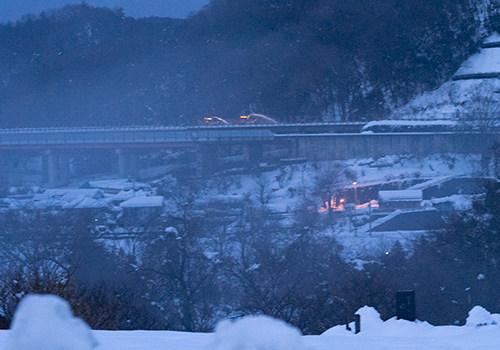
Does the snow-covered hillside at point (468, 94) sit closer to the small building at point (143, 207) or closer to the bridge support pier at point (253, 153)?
the bridge support pier at point (253, 153)

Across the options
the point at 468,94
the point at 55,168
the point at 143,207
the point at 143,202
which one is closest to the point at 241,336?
the point at 143,207

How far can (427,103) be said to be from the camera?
34.1 meters

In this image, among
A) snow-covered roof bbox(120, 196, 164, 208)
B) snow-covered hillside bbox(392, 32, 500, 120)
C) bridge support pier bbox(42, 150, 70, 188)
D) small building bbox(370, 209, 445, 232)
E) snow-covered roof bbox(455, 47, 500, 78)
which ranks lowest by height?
small building bbox(370, 209, 445, 232)

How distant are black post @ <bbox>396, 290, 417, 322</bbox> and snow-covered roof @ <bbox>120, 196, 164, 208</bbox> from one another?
49.8 feet

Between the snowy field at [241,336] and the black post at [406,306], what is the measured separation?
9cm

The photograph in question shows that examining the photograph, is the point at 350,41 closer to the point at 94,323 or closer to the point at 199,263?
the point at 199,263

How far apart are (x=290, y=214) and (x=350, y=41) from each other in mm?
27625

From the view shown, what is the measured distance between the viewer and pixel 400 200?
1812 centimetres

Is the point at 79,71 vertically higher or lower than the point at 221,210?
higher

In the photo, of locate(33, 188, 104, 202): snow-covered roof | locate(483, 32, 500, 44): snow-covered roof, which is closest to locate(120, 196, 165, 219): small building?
locate(33, 188, 104, 202): snow-covered roof

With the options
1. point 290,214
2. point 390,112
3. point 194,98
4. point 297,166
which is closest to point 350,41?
point 390,112

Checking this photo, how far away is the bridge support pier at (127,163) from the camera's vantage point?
29.1 m

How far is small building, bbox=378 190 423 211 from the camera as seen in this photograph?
58.7 ft

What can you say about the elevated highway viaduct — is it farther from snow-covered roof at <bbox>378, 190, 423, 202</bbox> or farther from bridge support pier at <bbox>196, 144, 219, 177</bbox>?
snow-covered roof at <bbox>378, 190, 423, 202</bbox>
